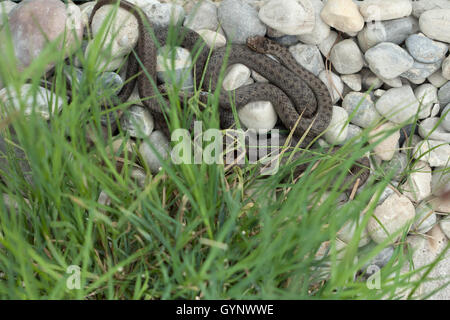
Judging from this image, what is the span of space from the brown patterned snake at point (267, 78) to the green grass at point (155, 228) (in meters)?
0.78

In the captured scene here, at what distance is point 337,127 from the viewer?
8.58 ft

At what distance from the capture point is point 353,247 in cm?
142

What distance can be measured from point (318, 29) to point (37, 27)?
169 centimetres

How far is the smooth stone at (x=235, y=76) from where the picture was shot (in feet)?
8.95

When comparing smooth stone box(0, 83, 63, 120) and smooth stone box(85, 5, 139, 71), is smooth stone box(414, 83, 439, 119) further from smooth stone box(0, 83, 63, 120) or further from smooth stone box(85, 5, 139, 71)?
smooth stone box(0, 83, 63, 120)

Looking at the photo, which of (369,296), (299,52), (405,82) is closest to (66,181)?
(369,296)

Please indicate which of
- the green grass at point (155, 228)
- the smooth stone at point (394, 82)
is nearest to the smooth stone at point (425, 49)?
the smooth stone at point (394, 82)

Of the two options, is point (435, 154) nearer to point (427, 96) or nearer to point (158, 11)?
point (427, 96)

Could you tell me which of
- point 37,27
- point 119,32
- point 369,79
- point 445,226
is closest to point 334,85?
point 369,79

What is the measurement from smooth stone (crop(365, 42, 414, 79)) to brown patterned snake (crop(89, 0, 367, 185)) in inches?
13.6

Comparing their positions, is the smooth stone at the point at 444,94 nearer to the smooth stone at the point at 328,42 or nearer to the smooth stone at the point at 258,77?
the smooth stone at the point at 328,42

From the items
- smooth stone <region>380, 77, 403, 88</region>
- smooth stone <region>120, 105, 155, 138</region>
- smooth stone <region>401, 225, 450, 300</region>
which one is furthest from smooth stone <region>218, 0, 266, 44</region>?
smooth stone <region>401, 225, 450, 300</region>

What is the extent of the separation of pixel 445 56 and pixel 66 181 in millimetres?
2447
